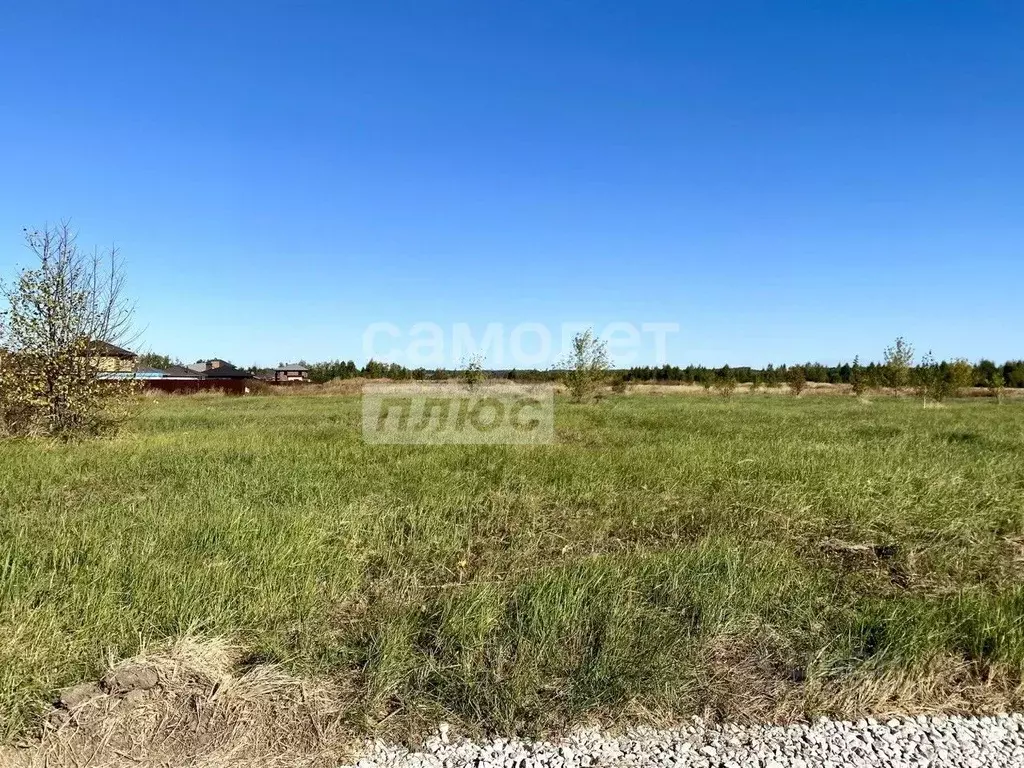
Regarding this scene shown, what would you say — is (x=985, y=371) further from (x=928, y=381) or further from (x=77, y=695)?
(x=77, y=695)

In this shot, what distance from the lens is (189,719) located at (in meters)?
2.58

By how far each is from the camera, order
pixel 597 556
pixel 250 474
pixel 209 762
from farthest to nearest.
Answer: pixel 250 474 → pixel 597 556 → pixel 209 762

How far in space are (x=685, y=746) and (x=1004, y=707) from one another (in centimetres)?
180

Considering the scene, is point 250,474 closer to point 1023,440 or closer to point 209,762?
point 209,762

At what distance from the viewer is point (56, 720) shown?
2.48m

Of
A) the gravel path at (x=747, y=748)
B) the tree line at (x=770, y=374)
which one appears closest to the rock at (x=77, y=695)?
the gravel path at (x=747, y=748)

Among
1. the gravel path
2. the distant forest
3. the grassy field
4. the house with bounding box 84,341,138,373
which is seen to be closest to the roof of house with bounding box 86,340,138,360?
the house with bounding box 84,341,138,373

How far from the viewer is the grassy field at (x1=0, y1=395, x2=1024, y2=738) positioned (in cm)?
292

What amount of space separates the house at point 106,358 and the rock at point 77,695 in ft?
35.6

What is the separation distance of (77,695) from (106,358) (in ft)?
39.3

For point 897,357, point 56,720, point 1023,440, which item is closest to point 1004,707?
point 56,720

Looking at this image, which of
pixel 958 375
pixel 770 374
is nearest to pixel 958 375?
pixel 958 375

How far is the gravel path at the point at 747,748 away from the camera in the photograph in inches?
96.7

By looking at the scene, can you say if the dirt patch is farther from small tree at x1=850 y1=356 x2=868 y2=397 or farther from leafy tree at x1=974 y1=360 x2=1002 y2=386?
leafy tree at x1=974 y1=360 x2=1002 y2=386
